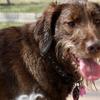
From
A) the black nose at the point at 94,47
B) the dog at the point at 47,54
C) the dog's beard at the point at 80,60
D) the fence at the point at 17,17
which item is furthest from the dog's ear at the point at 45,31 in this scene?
the fence at the point at 17,17

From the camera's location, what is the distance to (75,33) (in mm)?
5395

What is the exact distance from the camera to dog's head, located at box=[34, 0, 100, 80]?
5250 mm

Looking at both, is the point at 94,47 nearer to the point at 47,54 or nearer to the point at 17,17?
the point at 47,54

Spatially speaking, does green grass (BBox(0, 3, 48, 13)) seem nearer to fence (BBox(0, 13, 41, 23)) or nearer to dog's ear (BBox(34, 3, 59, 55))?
fence (BBox(0, 13, 41, 23))

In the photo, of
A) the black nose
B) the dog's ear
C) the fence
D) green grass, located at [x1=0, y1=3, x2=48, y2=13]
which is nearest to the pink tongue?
the black nose

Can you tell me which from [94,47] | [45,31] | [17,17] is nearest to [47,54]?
[45,31]

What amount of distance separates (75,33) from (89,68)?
378 millimetres

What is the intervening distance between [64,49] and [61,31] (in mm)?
191


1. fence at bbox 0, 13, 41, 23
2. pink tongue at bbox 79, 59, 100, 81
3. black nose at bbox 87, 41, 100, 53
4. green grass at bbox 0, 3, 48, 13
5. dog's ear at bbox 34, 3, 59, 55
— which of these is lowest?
pink tongue at bbox 79, 59, 100, 81

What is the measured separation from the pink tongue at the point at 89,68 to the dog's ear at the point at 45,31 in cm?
45

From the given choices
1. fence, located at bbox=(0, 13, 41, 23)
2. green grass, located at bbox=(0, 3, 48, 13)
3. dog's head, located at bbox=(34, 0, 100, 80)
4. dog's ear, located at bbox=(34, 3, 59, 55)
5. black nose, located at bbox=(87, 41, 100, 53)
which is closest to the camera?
black nose, located at bbox=(87, 41, 100, 53)

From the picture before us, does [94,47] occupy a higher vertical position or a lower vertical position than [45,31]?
lower

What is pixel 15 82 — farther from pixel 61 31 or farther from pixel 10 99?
pixel 61 31

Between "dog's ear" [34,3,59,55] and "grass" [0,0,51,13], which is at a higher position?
"grass" [0,0,51,13]
